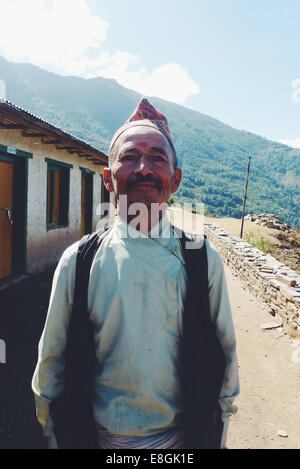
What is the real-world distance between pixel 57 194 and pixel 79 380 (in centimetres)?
810

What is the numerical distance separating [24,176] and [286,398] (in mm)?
6170

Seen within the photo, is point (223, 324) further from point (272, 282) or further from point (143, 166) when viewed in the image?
point (272, 282)

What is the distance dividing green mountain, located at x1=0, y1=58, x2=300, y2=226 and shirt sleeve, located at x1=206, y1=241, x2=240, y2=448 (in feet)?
290

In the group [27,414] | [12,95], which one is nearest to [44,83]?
[12,95]

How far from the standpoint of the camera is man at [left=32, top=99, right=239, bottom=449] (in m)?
1.17

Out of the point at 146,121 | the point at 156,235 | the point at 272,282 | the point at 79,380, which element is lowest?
the point at 272,282

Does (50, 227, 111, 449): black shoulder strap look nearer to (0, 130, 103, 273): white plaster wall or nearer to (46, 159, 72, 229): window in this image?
(0, 130, 103, 273): white plaster wall

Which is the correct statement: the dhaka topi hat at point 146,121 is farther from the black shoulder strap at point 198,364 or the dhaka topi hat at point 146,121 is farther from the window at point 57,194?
the window at point 57,194

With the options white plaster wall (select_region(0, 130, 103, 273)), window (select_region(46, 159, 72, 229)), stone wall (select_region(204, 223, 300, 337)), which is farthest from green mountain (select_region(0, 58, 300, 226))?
white plaster wall (select_region(0, 130, 103, 273))

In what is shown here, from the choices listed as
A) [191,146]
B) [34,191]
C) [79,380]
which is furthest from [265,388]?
[191,146]

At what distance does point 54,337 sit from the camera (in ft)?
4.02

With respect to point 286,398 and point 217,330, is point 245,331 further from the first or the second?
point 217,330

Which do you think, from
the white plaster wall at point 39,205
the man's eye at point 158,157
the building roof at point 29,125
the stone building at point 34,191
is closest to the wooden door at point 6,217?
the stone building at point 34,191

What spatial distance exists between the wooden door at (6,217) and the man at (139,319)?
18.5 feet
